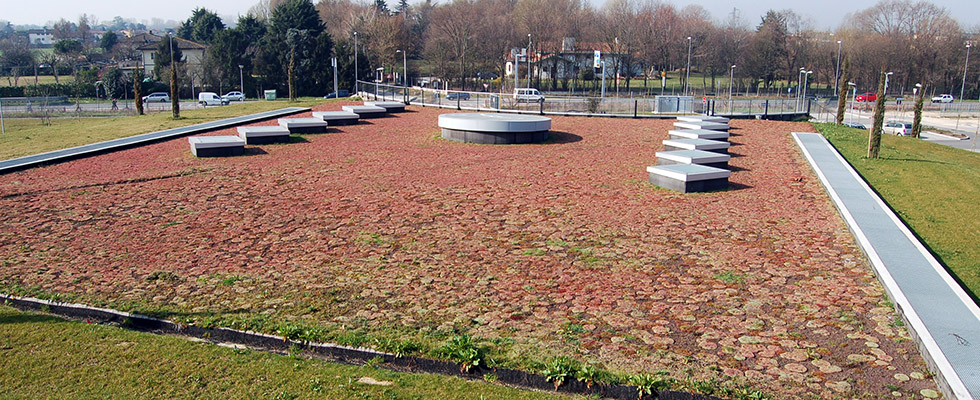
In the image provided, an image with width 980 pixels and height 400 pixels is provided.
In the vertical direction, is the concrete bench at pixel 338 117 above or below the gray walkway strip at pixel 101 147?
above

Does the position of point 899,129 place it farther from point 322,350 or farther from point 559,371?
point 322,350

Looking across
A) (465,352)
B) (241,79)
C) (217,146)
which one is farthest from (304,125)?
(241,79)

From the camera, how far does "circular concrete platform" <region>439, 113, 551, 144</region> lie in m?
18.1

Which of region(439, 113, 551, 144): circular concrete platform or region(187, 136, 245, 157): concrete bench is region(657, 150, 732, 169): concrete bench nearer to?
region(439, 113, 551, 144): circular concrete platform

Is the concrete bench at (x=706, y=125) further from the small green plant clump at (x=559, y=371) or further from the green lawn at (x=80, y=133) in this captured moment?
the green lawn at (x=80, y=133)

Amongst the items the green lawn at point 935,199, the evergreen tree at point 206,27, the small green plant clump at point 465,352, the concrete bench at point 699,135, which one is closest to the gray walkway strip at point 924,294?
the green lawn at point 935,199

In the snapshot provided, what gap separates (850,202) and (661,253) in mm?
4542

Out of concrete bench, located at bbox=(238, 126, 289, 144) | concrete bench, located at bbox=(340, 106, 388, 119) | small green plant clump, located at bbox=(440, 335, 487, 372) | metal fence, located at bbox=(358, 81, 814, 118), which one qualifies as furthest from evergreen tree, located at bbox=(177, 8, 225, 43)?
small green plant clump, located at bbox=(440, 335, 487, 372)

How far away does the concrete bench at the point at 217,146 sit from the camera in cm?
1589

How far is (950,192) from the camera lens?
1347 cm

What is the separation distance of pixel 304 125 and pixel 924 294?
17.0m

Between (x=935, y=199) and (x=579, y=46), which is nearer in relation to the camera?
(x=935, y=199)

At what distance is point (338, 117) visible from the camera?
22.1 m

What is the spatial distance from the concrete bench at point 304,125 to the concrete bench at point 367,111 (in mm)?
2835
